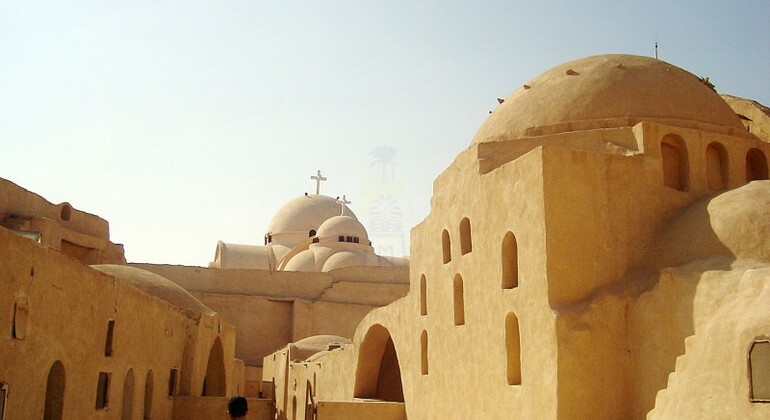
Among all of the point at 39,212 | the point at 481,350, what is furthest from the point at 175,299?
the point at 481,350

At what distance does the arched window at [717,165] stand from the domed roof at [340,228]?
84.1ft

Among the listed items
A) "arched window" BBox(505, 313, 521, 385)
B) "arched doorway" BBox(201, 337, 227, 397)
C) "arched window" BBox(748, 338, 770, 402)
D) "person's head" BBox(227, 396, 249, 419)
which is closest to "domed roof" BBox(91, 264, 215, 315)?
"arched doorway" BBox(201, 337, 227, 397)

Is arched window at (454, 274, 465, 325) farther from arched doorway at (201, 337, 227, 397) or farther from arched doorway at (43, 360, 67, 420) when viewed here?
arched doorway at (201, 337, 227, 397)

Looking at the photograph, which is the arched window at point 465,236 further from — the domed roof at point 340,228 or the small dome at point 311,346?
the domed roof at point 340,228

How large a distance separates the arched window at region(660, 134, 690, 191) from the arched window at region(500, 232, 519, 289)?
111 inches

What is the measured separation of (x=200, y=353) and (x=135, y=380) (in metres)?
4.79

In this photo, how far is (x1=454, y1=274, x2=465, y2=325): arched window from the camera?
50.4ft

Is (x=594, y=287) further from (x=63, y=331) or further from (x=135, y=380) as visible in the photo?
(x=135, y=380)

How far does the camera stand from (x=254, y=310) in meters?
33.0

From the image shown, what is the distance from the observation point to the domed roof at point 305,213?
42.5m

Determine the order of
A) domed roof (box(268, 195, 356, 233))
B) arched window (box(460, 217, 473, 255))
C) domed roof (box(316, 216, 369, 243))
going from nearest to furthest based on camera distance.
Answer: arched window (box(460, 217, 473, 255)) < domed roof (box(316, 216, 369, 243)) < domed roof (box(268, 195, 356, 233))

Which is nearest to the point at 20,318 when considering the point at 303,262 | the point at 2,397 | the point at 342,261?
the point at 2,397

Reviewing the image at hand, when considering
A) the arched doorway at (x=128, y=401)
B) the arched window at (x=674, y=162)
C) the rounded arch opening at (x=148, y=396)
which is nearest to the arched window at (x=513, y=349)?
the arched window at (x=674, y=162)

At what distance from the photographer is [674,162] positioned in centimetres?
1419
